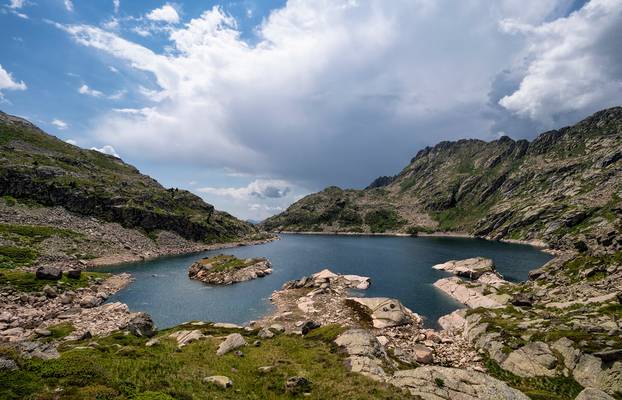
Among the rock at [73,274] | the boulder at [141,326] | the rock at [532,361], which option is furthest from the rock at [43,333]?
the rock at [532,361]

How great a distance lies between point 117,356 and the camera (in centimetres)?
3212

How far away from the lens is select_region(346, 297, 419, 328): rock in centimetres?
6738

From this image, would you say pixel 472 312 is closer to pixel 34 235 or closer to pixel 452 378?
pixel 452 378

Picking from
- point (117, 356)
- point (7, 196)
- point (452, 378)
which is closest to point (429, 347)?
point (452, 378)

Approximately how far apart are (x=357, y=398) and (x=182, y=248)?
177210mm

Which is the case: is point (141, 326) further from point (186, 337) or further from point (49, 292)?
point (49, 292)

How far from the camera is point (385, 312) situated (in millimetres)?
70562

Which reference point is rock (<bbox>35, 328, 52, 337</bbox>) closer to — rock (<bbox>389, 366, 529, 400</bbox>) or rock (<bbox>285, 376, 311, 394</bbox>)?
rock (<bbox>285, 376, 311, 394</bbox>)

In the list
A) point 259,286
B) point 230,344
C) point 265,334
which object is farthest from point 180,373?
point 259,286

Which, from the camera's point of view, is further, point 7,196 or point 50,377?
point 7,196

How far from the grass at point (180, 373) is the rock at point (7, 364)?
19.4 inches

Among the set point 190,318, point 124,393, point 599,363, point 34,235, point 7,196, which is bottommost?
point 190,318

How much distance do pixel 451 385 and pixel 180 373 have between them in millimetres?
23516

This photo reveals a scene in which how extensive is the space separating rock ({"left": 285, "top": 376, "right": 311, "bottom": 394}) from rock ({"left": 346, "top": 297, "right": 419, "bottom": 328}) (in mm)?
39844
